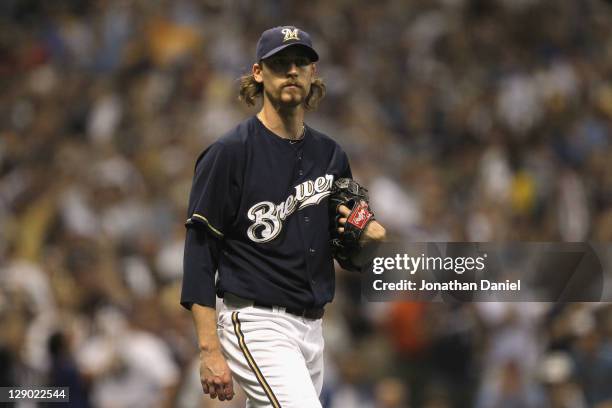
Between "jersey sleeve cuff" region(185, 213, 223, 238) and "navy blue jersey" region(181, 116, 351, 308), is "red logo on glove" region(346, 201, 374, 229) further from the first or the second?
"jersey sleeve cuff" region(185, 213, 223, 238)

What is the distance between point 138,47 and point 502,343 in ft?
17.3

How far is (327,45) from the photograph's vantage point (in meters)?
11.4

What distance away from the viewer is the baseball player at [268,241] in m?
3.92

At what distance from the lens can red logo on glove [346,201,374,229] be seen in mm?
4195

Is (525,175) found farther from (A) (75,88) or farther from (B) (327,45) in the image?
(A) (75,88)

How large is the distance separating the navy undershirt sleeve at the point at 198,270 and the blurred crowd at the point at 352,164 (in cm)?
266

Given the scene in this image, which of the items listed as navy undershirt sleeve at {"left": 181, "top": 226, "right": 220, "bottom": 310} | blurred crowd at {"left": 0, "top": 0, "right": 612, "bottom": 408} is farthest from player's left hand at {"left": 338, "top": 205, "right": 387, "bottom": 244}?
blurred crowd at {"left": 0, "top": 0, "right": 612, "bottom": 408}

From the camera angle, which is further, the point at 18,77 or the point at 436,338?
the point at 18,77

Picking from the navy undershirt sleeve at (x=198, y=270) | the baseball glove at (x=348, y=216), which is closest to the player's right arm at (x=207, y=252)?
the navy undershirt sleeve at (x=198, y=270)

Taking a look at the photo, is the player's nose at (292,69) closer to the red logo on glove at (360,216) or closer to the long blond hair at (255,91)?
the long blond hair at (255,91)

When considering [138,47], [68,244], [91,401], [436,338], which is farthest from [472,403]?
[138,47]

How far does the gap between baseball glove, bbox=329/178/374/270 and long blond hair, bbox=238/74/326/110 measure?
33cm

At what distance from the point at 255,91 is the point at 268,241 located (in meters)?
0.59

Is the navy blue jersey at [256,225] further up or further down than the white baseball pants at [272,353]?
further up
